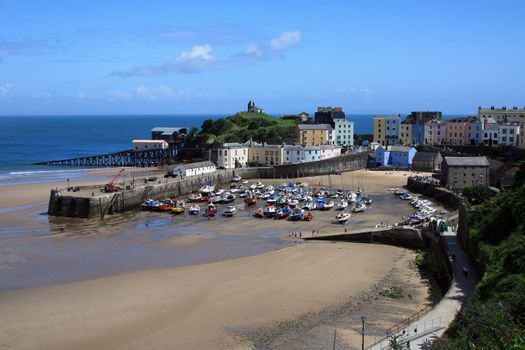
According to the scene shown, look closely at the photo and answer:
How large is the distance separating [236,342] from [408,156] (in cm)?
4791

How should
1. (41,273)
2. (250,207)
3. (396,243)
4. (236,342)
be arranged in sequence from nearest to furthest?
(236,342)
(41,273)
(396,243)
(250,207)

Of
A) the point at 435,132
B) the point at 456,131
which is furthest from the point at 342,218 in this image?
the point at 435,132

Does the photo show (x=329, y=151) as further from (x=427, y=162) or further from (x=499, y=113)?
(x=499, y=113)

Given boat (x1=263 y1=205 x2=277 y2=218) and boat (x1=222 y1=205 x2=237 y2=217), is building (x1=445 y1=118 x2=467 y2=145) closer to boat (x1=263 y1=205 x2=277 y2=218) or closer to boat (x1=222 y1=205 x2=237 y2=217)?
boat (x1=263 y1=205 x2=277 y2=218)

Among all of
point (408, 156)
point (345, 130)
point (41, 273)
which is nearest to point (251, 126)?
point (345, 130)

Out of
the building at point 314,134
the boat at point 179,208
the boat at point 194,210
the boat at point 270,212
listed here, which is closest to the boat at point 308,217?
the boat at point 270,212

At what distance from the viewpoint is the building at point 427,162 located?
191ft

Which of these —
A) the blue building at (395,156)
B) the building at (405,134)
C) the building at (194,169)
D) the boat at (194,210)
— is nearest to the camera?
the boat at (194,210)

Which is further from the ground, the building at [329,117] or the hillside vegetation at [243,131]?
the building at [329,117]

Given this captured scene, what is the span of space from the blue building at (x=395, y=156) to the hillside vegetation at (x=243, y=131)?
40.2 ft

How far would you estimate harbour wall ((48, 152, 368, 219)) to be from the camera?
37844 millimetres

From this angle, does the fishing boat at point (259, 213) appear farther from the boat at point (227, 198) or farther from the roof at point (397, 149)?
the roof at point (397, 149)

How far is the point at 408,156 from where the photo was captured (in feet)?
202

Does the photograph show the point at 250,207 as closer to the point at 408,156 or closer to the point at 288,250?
the point at 288,250
